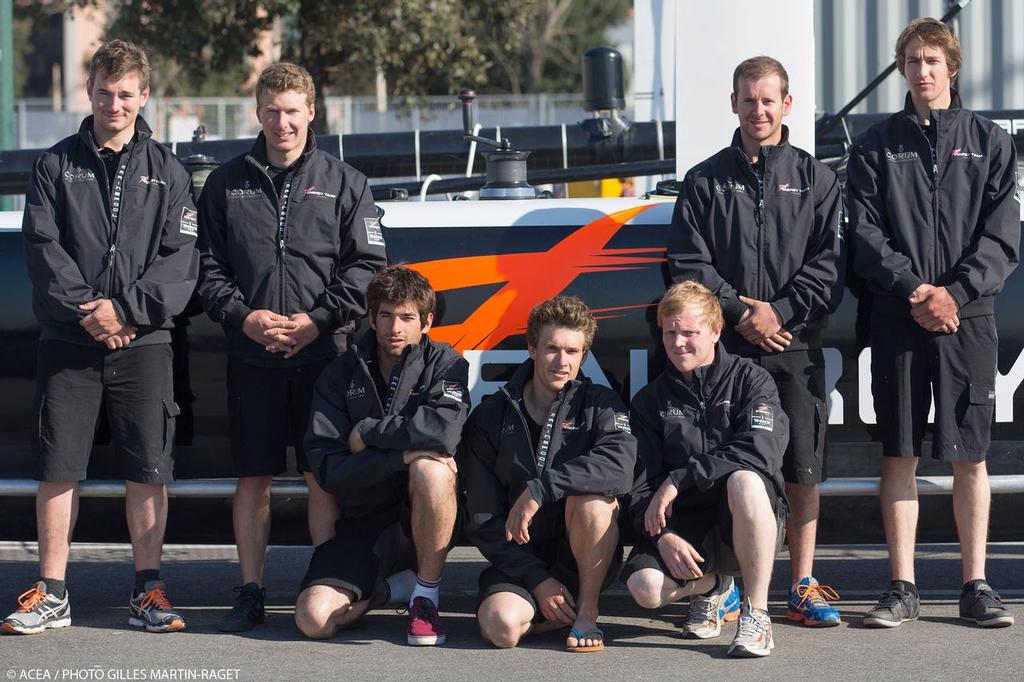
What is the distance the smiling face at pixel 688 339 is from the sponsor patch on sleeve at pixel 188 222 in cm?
162

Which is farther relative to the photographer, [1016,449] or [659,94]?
[659,94]

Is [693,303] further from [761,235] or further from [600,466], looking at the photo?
[600,466]

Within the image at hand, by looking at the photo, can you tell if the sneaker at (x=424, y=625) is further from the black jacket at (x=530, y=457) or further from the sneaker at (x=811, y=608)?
the sneaker at (x=811, y=608)

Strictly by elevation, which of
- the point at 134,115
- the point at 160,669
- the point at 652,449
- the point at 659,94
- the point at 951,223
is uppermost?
the point at 659,94

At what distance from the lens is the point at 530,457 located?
4.73 metres

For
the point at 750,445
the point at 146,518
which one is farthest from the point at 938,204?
the point at 146,518

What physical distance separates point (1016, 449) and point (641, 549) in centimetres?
139

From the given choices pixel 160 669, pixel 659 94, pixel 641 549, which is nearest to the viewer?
pixel 160 669

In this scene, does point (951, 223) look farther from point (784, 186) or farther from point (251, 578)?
point (251, 578)

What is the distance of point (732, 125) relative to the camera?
5883 mm

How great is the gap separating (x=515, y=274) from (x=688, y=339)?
28.0 inches

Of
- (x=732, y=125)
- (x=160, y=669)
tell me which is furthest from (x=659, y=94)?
(x=160, y=669)

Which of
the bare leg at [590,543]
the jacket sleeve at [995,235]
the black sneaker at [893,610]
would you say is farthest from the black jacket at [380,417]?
the jacket sleeve at [995,235]

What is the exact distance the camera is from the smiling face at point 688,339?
185 inches
